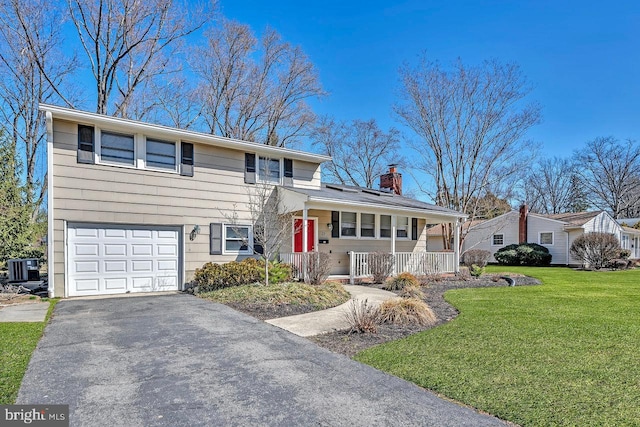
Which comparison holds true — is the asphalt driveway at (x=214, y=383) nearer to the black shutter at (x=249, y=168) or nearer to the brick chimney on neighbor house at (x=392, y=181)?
the black shutter at (x=249, y=168)

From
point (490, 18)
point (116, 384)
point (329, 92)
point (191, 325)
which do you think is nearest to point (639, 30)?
point (490, 18)

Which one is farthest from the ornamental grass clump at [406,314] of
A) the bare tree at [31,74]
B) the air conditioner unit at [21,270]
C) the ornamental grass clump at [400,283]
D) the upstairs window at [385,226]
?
the bare tree at [31,74]

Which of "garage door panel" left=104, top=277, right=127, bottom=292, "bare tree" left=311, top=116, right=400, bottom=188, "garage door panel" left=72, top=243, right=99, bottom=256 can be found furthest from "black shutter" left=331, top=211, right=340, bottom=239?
"bare tree" left=311, top=116, right=400, bottom=188

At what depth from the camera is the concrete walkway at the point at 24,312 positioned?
21.2 ft

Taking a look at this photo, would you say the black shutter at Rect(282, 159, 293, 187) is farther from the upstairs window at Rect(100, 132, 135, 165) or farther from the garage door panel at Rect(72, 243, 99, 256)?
the garage door panel at Rect(72, 243, 99, 256)

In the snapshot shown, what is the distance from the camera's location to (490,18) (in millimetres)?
12594

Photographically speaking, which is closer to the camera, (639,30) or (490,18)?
(490,18)

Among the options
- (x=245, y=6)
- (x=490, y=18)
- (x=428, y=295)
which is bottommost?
(x=428, y=295)

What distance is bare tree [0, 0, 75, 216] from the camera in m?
16.2

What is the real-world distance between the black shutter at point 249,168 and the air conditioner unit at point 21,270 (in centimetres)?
670

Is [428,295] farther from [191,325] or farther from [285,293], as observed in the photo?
[191,325]

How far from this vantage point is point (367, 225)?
577 inches

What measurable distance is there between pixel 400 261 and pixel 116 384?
1080 cm

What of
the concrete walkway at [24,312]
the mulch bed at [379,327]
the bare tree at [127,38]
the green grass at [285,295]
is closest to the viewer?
the mulch bed at [379,327]
